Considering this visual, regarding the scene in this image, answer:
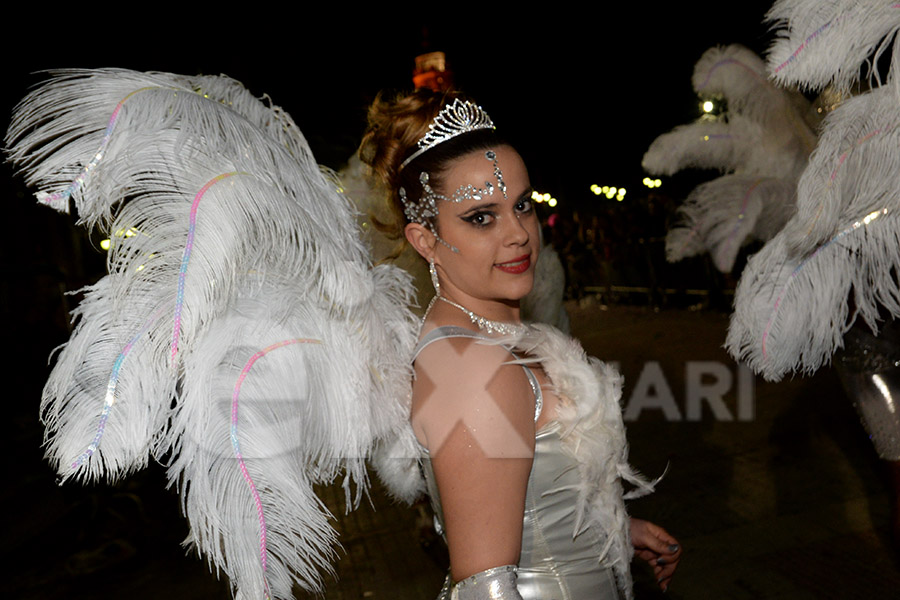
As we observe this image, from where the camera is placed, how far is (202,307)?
105 cm

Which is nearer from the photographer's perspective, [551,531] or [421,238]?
[551,531]

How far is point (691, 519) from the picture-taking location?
12.6 feet

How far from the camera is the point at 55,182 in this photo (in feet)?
3.35

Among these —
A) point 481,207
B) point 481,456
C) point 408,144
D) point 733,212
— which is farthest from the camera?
point 733,212

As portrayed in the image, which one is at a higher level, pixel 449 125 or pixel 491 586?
pixel 449 125

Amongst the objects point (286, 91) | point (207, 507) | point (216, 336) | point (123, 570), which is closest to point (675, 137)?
point (216, 336)

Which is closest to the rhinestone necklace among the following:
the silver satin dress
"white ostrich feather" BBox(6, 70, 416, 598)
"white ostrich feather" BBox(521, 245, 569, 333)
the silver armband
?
the silver satin dress

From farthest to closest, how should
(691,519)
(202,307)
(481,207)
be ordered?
(691,519) → (481,207) → (202,307)

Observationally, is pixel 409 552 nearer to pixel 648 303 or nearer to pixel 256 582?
pixel 256 582

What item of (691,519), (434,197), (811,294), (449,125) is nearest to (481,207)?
(434,197)

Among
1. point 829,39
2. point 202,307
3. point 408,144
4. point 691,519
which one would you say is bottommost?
point 691,519

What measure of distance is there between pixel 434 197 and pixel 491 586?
0.90 metres

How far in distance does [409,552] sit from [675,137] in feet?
10.2

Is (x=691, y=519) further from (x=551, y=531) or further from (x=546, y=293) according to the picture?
(x=551, y=531)
